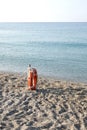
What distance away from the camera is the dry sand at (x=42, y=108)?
31.5 feet

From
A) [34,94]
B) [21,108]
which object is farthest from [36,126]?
[34,94]

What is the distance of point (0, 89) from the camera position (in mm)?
14156

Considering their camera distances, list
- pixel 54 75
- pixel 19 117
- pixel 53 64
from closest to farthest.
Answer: pixel 19 117 → pixel 54 75 → pixel 53 64

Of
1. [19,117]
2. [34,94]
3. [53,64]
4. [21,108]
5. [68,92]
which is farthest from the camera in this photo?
[53,64]

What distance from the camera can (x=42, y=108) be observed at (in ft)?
37.2

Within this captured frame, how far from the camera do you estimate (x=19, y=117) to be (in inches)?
404

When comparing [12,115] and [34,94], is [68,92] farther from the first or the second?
[12,115]

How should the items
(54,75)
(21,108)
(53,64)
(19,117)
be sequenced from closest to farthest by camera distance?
(19,117) < (21,108) < (54,75) < (53,64)

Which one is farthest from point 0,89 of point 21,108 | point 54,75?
point 54,75

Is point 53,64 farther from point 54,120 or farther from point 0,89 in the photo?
point 54,120

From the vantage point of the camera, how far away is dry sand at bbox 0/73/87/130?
9609 millimetres

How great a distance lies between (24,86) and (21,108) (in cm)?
389

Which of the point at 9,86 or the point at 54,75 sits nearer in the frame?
the point at 9,86

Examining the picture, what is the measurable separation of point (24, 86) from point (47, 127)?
19.2 feet
